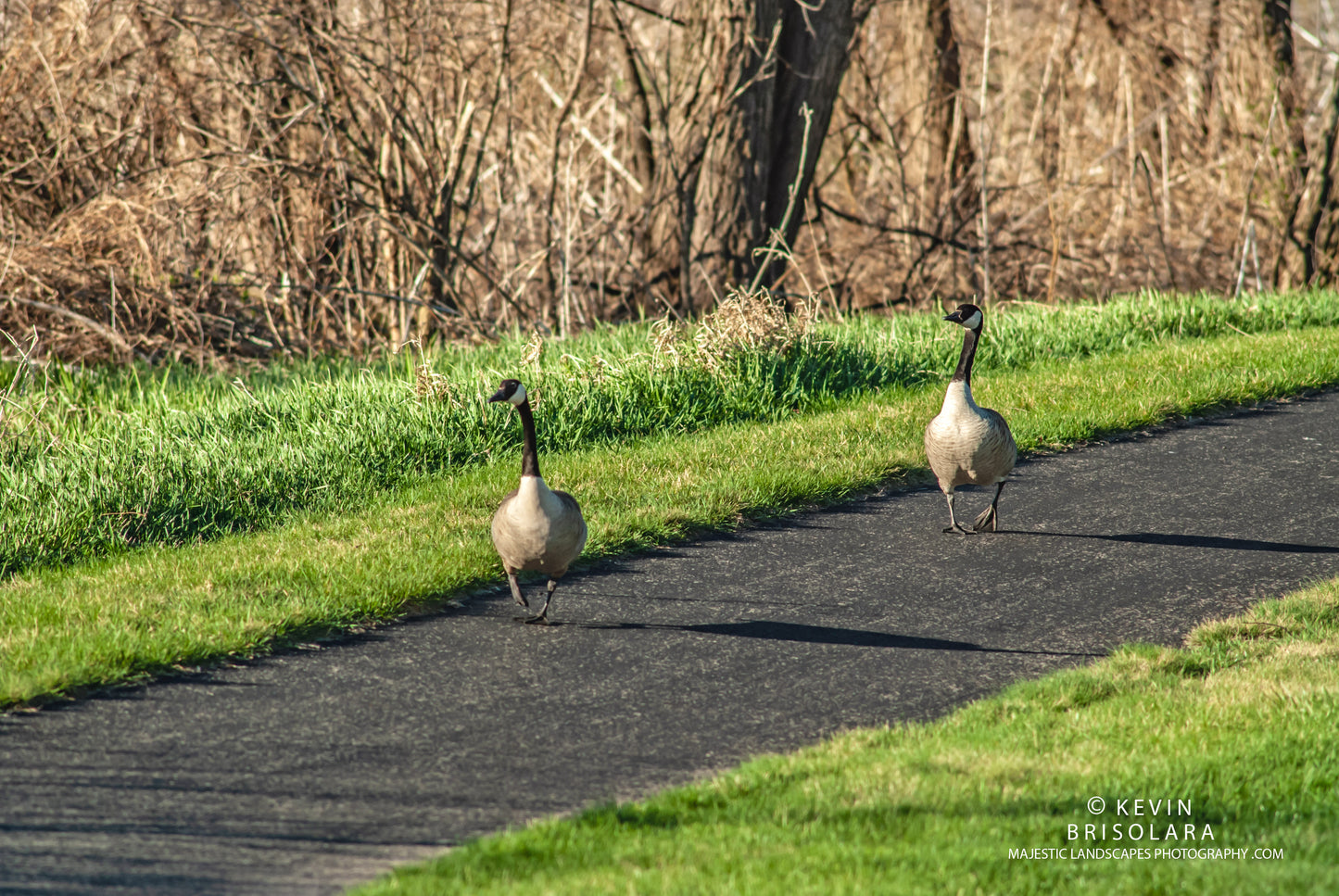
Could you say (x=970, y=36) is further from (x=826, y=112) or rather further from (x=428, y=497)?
(x=428, y=497)

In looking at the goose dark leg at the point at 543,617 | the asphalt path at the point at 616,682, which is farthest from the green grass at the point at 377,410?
the goose dark leg at the point at 543,617

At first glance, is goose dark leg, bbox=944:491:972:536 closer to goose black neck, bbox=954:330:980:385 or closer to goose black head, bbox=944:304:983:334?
goose black neck, bbox=954:330:980:385

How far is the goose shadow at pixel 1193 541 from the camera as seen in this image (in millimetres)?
6754

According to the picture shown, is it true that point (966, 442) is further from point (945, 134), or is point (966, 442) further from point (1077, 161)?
point (1077, 161)

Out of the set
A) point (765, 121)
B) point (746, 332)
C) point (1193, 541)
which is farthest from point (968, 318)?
point (765, 121)

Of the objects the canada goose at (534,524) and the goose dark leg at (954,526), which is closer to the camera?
the canada goose at (534,524)

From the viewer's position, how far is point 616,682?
5.14 meters

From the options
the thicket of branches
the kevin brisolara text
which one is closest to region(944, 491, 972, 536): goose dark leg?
the kevin brisolara text

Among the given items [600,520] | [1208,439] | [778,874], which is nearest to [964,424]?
[600,520]

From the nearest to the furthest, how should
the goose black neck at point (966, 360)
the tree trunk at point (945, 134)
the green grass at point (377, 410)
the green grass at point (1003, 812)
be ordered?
the green grass at point (1003, 812), the goose black neck at point (966, 360), the green grass at point (377, 410), the tree trunk at point (945, 134)

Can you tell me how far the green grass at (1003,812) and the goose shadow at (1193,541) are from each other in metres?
1.93

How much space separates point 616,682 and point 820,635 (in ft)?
3.34

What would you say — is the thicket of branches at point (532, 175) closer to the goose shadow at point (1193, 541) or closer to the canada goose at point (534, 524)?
the goose shadow at point (1193, 541)

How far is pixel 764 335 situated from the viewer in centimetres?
1012
